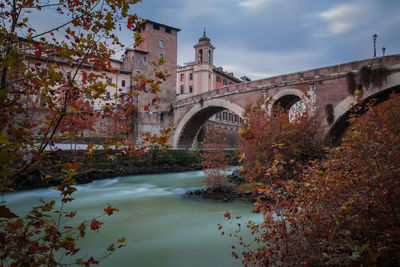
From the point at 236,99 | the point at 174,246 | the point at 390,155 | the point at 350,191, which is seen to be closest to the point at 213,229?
the point at 174,246

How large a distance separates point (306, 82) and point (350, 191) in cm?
1498

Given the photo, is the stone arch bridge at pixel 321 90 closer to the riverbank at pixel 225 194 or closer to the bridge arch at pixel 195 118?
the bridge arch at pixel 195 118

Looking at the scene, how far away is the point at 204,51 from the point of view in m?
39.3

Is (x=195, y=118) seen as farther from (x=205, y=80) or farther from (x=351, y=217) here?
(x=351, y=217)

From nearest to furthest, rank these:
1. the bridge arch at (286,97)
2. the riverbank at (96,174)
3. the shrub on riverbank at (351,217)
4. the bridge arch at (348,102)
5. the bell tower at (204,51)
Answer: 1. the shrub on riverbank at (351,217)
2. the riverbank at (96,174)
3. the bridge arch at (348,102)
4. the bridge arch at (286,97)
5. the bell tower at (204,51)

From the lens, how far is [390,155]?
3.03 m

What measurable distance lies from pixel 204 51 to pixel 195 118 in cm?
1621

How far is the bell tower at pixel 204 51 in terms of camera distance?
128 ft

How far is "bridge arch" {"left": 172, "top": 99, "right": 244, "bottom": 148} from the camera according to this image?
2295 centimetres

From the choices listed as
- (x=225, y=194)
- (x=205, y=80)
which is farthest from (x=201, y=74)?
(x=225, y=194)

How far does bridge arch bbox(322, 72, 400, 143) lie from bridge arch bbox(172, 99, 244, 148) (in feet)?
24.6

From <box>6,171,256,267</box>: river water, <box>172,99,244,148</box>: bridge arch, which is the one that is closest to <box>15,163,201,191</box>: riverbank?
<box>6,171,256,267</box>: river water

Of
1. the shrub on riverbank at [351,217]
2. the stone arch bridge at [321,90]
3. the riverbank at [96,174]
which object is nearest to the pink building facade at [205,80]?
the stone arch bridge at [321,90]

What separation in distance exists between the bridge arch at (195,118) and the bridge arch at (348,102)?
295 inches
